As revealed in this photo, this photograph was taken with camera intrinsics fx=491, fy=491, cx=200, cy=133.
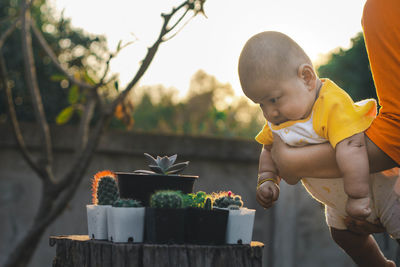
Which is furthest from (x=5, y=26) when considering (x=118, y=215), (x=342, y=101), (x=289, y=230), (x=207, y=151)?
(x=342, y=101)

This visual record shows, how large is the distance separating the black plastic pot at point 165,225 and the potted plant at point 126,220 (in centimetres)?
3

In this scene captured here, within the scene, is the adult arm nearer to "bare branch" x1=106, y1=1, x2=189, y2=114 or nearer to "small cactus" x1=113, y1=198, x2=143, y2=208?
"small cactus" x1=113, y1=198, x2=143, y2=208

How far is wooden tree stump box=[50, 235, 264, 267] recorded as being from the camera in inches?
78.9

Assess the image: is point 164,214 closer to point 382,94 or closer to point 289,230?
point 382,94

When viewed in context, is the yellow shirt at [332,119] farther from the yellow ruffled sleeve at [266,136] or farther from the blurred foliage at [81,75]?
the blurred foliage at [81,75]

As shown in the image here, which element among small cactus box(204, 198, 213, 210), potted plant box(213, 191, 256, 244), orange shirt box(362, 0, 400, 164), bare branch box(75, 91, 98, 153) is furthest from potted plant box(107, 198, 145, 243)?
bare branch box(75, 91, 98, 153)

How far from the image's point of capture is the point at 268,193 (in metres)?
1.91

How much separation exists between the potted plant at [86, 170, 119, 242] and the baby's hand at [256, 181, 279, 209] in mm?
692

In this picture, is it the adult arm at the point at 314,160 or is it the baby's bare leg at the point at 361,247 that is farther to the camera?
the baby's bare leg at the point at 361,247

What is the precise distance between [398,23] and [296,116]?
0.47 metres

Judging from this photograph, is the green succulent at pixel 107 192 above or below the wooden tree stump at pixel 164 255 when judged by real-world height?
above

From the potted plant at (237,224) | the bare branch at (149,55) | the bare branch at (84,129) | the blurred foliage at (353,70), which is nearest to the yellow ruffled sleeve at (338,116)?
the potted plant at (237,224)

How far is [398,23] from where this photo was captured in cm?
170

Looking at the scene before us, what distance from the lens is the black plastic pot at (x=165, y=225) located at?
6.61 ft
